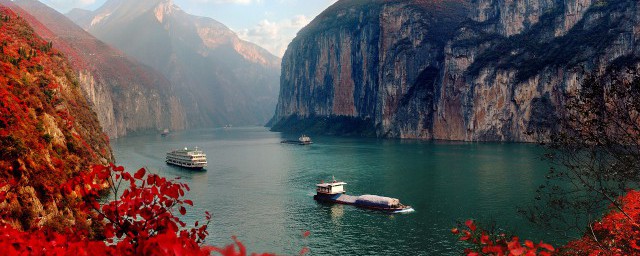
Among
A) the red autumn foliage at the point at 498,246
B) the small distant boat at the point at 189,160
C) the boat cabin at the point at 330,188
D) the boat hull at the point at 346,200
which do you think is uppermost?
the red autumn foliage at the point at 498,246

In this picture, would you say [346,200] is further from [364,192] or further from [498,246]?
[498,246]

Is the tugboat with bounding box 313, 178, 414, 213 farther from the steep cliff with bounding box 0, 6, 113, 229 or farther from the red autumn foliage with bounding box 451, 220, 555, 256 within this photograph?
the red autumn foliage with bounding box 451, 220, 555, 256

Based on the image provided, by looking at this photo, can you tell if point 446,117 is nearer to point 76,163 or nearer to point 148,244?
point 76,163

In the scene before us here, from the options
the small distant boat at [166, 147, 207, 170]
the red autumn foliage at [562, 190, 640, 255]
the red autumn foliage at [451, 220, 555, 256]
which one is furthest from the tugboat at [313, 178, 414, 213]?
the small distant boat at [166, 147, 207, 170]

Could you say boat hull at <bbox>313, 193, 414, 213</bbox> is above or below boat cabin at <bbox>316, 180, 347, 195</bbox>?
below

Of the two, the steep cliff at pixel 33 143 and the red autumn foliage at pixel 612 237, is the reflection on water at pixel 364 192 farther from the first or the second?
the steep cliff at pixel 33 143

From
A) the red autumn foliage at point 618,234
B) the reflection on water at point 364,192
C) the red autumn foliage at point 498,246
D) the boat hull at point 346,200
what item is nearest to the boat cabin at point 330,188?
the boat hull at point 346,200

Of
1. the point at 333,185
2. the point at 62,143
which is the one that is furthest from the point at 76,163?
the point at 333,185
